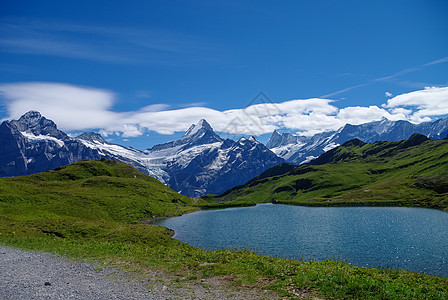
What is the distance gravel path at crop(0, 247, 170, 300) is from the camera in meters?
20.0

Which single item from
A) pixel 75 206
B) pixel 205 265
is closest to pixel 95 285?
pixel 205 265

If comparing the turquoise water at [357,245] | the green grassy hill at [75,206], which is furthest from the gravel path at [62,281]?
the turquoise water at [357,245]

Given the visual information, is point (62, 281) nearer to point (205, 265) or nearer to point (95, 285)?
point (95, 285)

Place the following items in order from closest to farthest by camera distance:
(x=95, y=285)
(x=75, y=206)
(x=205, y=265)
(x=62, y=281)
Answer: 1. (x=95, y=285)
2. (x=62, y=281)
3. (x=205, y=265)
4. (x=75, y=206)

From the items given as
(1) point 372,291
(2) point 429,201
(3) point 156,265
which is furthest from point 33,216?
(2) point 429,201

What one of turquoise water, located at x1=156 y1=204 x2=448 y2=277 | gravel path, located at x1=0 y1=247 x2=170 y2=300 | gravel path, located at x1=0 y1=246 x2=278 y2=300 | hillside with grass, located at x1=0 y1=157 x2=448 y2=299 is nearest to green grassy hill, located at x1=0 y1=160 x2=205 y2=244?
hillside with grass, located at x1=0 y1=157 x2=448 y2=299

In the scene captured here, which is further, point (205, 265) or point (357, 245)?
point (357, 245)

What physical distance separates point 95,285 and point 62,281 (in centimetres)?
322

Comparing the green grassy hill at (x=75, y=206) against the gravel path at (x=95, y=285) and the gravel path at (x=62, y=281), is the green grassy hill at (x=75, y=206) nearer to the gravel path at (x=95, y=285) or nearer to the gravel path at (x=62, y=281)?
the gravel path at (x=62, y=281)

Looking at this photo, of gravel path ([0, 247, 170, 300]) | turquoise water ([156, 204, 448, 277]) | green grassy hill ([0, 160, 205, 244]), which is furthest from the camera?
green grassy hill ([0, 160, 205, 244])

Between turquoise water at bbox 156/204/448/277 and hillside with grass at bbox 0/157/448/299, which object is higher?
hillside with grass at bbox 0/157/448/299

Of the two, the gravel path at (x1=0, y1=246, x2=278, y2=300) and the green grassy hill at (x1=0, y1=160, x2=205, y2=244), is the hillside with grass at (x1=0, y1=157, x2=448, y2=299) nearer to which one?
the green grassy hill at (x1=0, y1=160, x2=205, y2=244)

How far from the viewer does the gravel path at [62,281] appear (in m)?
20.0

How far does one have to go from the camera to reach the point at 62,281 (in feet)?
76.0
